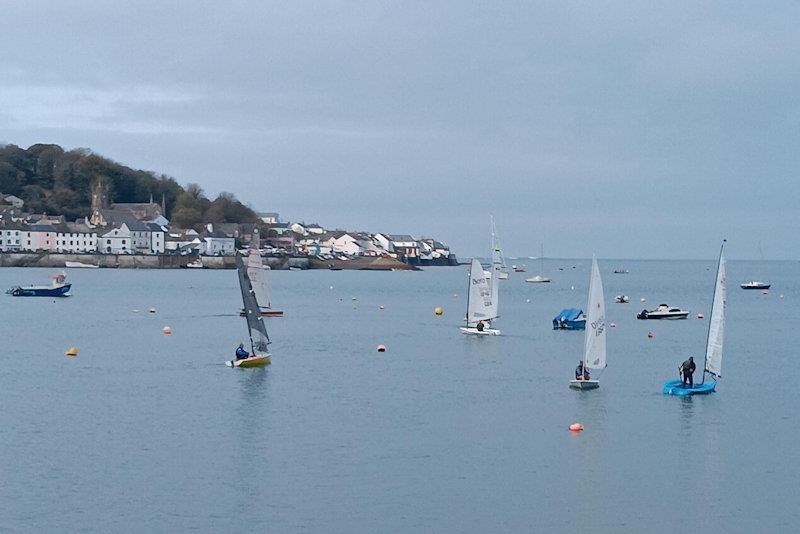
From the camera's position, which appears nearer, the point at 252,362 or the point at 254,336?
the point at 252,362

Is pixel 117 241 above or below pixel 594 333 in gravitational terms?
below

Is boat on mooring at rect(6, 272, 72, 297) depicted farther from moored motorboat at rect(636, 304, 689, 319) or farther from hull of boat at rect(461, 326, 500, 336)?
moored motorboat at rect(636, 304, 689, 319)

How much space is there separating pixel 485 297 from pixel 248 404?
Answer: 28.2 metres


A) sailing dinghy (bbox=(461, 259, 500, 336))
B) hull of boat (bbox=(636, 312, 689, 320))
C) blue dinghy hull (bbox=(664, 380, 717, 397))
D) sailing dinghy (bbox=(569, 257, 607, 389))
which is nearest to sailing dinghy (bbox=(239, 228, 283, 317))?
sailing dinghy (bbox=(461, 259, 500, 336))

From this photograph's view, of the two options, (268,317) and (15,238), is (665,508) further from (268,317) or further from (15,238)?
(15,238)

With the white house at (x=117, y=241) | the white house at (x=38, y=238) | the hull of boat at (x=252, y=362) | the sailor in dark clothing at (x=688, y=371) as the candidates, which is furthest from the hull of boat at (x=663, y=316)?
the white house at (x=38, y=238)

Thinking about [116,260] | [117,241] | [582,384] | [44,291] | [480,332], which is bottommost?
[116,260]

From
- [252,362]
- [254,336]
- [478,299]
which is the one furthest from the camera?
[478,299]

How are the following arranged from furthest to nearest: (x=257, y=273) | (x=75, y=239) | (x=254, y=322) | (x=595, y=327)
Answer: (x=75, y=239) → (x=257, y=273) → (x=254, y=322) → (x=595, y=327)

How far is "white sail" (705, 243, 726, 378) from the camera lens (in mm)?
→ 38156

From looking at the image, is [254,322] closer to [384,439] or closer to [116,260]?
[384,439]

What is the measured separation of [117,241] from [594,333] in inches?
6153

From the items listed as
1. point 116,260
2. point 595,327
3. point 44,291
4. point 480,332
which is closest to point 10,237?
point 116,260

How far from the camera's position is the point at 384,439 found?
29.7 m
